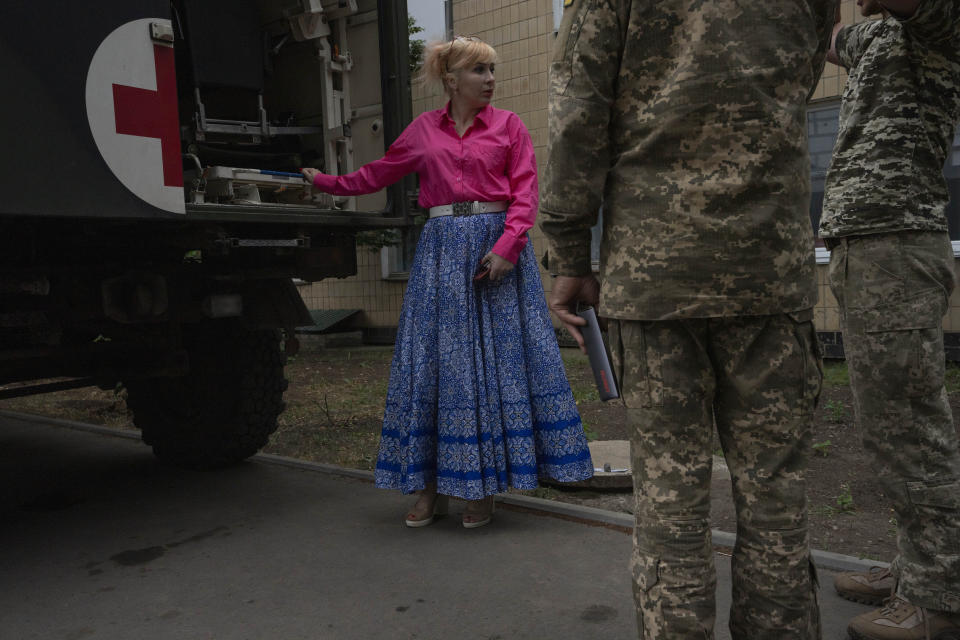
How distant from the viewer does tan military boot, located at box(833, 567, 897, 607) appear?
2488mm

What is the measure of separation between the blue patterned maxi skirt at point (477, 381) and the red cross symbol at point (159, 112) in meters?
1.01

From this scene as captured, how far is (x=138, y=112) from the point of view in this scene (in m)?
2.96

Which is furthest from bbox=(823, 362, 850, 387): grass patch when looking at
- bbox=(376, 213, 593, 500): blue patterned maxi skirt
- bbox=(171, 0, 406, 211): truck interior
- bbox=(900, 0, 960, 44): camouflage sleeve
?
bbox=(900, 0, 960, 44): camouflage sleeve

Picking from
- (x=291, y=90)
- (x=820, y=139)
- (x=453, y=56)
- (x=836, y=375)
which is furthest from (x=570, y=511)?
(x=820, y=139)

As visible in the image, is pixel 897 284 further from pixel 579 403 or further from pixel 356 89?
pixel 579 403

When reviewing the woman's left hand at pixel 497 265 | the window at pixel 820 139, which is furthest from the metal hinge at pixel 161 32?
the window at pixel 820 139

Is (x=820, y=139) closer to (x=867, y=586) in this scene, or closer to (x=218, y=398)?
(x=218, y=398)

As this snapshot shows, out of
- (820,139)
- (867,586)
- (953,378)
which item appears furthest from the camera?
(820,139)

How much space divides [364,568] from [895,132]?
7.21 feet

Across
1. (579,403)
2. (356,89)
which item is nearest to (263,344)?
(356,89)

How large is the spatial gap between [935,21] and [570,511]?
2.22 meters

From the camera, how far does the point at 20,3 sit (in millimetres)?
2643

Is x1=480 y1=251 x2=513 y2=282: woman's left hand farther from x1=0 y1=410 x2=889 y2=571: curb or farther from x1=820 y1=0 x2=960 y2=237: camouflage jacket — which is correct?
x1=820 y1=0 x2=960 y2=237: camouflage jacket

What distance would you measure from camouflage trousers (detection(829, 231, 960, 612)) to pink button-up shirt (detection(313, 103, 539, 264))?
1.39 metres
